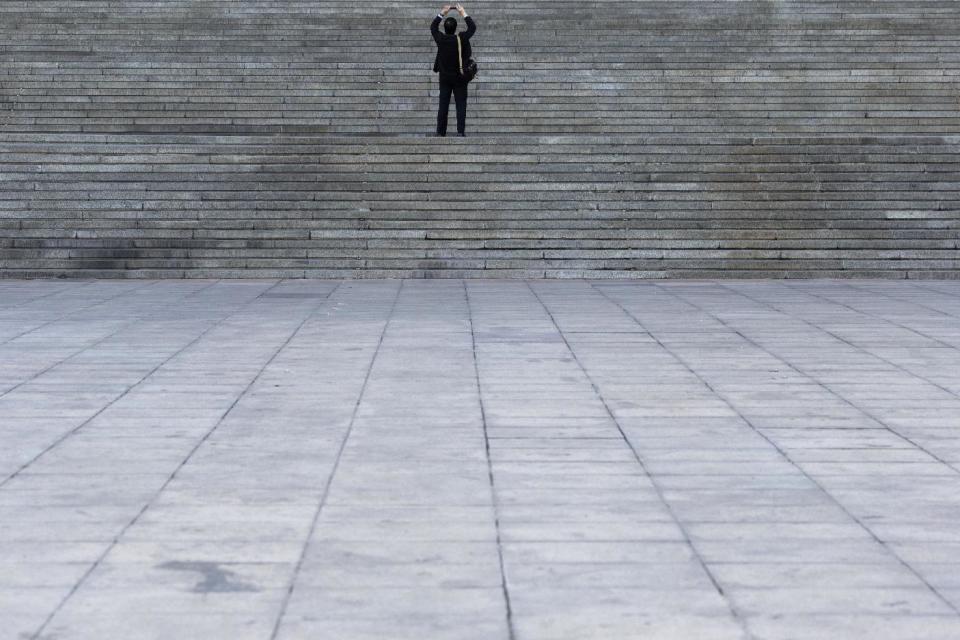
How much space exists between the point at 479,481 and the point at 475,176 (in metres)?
12.1

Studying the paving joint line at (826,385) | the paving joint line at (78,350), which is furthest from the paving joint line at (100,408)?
the paving joint line at (826,385)

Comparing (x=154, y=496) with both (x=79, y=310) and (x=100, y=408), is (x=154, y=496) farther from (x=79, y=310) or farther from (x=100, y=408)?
(x=79, y=310)

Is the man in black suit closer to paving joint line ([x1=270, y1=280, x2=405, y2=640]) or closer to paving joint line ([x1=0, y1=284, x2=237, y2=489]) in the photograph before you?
paving joint line ([x1=0, y1=284, x2=237, y2=489])

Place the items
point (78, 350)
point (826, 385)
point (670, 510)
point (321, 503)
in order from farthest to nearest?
point (78, 350), point (826, 385), point (321, 503), point (670, 510)

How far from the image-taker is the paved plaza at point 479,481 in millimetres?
4523

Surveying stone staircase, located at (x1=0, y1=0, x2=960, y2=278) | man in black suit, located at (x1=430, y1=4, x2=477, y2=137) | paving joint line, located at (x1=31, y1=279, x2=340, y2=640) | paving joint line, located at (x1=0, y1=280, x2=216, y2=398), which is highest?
man in black suit, located at (x1=430, y1=4, x2=477, y2=137)

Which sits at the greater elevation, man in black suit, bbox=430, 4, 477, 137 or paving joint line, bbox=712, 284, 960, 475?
man in black suit, bbox=430, 4, 477, 137

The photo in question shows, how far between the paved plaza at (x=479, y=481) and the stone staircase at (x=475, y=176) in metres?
4.88

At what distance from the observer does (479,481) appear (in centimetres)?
632

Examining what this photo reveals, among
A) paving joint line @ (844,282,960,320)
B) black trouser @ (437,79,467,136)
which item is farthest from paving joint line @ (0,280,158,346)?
paving joint line @ (844,282,960,320)

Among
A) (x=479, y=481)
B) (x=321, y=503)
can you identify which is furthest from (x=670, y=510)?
(x=321, y=503)

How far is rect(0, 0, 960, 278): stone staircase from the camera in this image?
17125mm

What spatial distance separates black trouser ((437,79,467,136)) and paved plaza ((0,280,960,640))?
728 centimetres

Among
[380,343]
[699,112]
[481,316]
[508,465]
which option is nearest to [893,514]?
[508,465]
